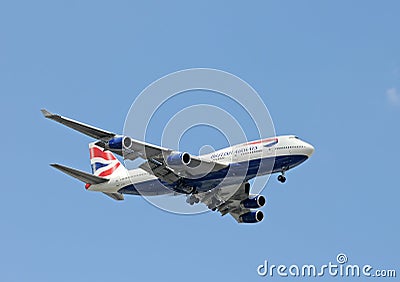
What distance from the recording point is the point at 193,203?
209ft

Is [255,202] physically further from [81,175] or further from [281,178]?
[81,175]

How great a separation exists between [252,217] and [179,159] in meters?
14.2

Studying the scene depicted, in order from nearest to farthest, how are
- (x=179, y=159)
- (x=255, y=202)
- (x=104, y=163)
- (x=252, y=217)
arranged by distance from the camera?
(x=179, y=159), (x=255, y=202), (x=252, y=217), (x=104, y=163)

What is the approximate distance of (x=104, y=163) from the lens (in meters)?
72.8

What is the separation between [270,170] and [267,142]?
243cm

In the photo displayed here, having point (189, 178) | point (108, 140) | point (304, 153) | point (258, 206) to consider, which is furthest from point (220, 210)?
point (108, 140)

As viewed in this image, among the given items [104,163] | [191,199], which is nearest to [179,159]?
[191,199]

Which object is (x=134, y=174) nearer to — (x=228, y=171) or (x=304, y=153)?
(x=228, y=171)

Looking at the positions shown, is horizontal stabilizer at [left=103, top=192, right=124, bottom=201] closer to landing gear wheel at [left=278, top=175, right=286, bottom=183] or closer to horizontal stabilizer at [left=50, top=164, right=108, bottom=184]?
horizontal stabilizer at [left=50, top=164, right=108, bottom=184]

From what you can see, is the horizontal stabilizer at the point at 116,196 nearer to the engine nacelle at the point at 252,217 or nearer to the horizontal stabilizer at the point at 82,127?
the engine nacelle at the point at 252,217

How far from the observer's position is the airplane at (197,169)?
56.9m

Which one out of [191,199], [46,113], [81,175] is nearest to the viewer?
[46,113]

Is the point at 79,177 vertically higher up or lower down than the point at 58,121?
higher up

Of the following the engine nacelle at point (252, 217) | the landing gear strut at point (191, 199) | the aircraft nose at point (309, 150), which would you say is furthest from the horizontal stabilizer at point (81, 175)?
the aircraft nose at point (309, 150)
